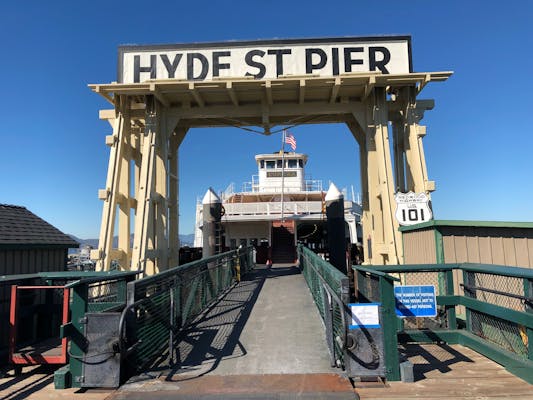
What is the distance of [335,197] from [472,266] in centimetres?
945

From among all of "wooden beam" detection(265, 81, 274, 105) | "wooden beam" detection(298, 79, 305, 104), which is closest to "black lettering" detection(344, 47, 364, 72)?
"wooden beam" detection(298, 79, 305, 104)

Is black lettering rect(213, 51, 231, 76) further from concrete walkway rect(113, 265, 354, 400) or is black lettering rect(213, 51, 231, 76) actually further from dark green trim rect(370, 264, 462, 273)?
dark green trim rect(370, 264, 462, 273)

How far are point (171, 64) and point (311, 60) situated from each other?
4.73m

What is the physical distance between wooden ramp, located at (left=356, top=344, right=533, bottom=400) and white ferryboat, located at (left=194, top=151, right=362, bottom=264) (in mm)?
15237

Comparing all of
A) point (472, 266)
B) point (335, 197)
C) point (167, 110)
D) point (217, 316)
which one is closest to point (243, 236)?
point (335, 197)

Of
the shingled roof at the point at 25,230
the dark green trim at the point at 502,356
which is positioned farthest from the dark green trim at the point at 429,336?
the shingled roof at the point at 25,230

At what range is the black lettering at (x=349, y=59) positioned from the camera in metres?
13.2

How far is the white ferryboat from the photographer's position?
25781 millimetres

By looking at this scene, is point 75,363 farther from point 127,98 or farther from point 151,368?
point 127,98

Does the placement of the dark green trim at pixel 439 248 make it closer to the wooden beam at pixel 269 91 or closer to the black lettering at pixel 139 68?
the wooden beam at pixel 269 91

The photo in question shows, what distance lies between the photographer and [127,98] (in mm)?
13508

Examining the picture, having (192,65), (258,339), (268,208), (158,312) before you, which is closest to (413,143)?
(192,65)

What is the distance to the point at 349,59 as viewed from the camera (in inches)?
521

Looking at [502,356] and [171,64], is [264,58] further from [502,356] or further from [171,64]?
[502,356]
